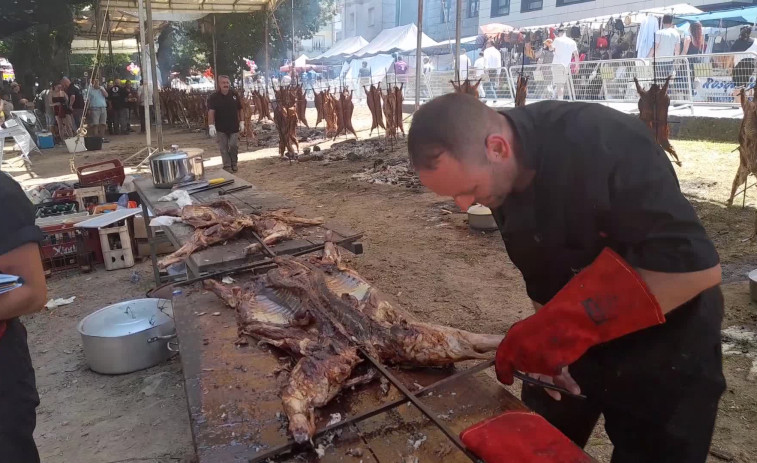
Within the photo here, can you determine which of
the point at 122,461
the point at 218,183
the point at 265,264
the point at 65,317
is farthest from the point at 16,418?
the point at 218,183

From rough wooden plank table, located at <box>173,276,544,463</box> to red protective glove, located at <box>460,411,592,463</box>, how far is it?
20 cm

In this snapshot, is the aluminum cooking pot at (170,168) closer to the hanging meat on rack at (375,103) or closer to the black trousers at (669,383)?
the black trousers at (669,383)

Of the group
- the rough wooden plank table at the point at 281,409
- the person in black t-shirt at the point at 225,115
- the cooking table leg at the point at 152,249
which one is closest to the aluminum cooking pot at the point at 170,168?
the cooking table leg at the point at 152,249

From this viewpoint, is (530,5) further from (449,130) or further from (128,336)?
(449,130)

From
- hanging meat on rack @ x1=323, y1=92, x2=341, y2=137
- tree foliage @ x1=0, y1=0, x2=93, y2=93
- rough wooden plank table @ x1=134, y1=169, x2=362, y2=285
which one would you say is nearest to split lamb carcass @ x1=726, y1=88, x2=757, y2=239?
rough wooden plank table @ x1=134, y1=169, x2=362, y2=285

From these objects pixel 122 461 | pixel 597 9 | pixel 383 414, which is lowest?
pixel 122 461

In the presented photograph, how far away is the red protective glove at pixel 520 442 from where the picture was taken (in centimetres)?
150

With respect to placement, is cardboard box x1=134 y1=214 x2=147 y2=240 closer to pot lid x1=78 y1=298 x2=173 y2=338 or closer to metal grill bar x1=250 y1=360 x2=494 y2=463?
pot lid x1=78 y1=298 x2=173 y2=338

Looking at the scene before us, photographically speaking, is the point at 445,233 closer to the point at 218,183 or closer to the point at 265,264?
the point at 218,183

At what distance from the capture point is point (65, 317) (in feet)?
17.1

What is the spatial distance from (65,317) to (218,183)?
85.7 inches

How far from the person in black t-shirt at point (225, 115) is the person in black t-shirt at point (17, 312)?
8.80m

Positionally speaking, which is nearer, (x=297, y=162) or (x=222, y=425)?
(x=222, y=425)

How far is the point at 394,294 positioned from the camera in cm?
514
